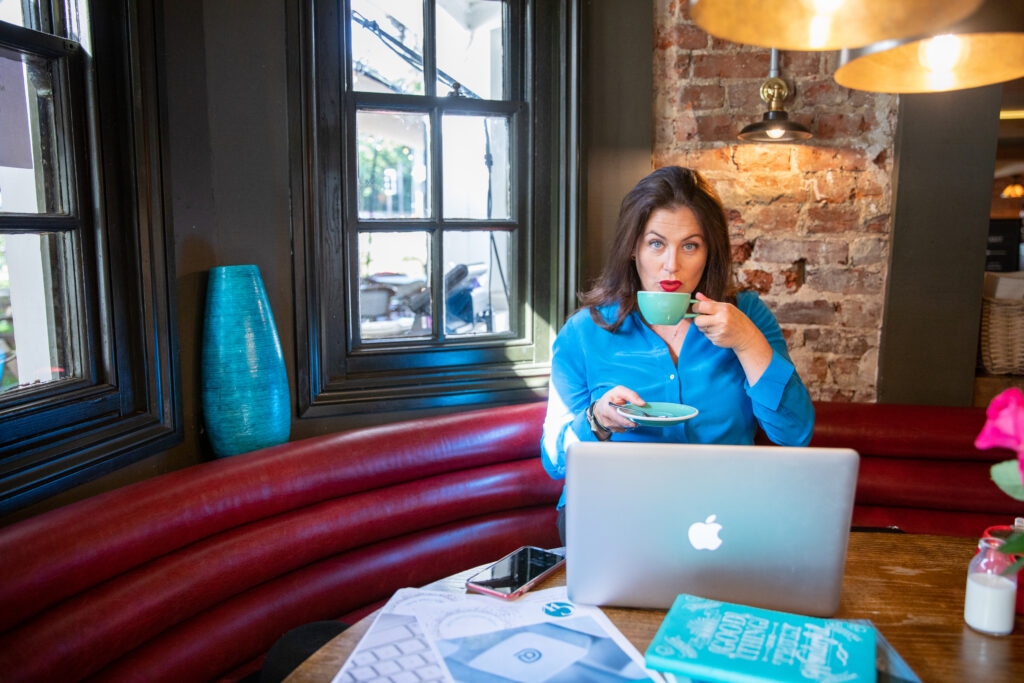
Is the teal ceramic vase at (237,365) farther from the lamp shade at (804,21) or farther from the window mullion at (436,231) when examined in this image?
the lamp shade at (804,21)

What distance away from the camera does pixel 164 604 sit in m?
1.44

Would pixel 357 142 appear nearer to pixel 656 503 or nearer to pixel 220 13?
pixel 220 13

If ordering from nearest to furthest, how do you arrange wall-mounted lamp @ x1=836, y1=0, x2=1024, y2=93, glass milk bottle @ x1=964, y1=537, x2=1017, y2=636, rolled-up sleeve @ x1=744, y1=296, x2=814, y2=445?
1. glass milk bottle @ x1=964, y1=537, x2=1017, y2=636
2. wall-mounted lamp @ x1=836, y1=0, x2=1024, y2=93
3. rolled-up sleeve @ x1=744, y1=296, x2=814, y2=445

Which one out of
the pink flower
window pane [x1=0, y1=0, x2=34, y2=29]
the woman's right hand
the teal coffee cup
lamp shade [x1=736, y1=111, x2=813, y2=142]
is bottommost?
the woman's right hand

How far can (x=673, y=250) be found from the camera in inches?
69.3

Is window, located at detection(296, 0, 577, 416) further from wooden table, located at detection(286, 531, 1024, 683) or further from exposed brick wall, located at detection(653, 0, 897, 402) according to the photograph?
wooden table, located at detection(286, 531, 1024, 683)

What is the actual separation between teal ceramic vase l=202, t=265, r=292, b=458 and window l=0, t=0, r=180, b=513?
10 cm

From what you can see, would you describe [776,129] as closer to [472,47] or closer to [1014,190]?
[472,47]

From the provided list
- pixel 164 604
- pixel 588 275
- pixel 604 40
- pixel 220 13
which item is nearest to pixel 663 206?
pixel 588 275

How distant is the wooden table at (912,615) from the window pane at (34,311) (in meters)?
1.01

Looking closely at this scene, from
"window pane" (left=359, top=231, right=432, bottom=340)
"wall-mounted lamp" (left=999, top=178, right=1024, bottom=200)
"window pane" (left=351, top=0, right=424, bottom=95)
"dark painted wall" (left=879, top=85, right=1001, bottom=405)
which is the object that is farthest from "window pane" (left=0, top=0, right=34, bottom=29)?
"wall-mounted lamp" (left=999, top=178, right=1024, bottom=200)

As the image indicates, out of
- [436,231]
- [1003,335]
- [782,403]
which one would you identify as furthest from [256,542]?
[1003,335]

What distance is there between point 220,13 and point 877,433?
2.17 metres

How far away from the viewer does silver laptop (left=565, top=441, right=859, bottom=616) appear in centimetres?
99
